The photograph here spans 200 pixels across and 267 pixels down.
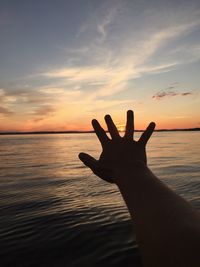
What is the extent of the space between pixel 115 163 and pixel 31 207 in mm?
8198

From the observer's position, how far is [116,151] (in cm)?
228

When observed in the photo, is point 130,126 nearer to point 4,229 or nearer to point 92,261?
point 92,261

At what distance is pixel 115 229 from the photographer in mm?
7129

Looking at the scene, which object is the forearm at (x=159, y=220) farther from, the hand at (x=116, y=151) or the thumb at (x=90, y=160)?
the thumb at (x=90, y=160)

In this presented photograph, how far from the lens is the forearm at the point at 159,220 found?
1397mm

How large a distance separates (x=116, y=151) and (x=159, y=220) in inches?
30.7

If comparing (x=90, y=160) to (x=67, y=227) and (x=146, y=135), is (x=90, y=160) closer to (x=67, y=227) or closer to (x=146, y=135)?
(x=146, y=135)

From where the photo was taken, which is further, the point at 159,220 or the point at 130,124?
the point at 130,124

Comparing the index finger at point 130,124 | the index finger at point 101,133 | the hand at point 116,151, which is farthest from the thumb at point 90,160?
the index finger at point 130,124

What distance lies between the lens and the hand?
7.39 feet

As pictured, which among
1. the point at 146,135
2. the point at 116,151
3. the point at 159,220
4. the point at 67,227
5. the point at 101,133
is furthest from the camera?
the point at 67,227

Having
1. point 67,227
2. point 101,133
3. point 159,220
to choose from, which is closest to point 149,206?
point 159,220

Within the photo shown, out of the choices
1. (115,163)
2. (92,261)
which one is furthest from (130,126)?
(92,261)

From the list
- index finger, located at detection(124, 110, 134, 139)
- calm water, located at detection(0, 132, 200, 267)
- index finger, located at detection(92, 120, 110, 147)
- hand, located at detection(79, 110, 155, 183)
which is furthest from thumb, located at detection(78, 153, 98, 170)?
calm water, located at detection(0, 132, 200, 267)
